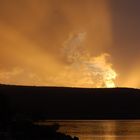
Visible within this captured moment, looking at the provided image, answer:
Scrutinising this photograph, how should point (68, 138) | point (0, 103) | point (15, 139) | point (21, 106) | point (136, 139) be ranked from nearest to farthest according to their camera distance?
point (15, 139) → point (68, 138) → point (0, 103) → point (136, 139) → point (21, 106)

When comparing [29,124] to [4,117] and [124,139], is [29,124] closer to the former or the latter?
[4,117]

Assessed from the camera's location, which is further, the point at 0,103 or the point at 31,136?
the point at 0,103

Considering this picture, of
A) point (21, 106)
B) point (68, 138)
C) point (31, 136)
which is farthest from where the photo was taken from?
point (21, 106)

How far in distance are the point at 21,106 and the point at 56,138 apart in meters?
125

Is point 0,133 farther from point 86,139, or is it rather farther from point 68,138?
point 86,139

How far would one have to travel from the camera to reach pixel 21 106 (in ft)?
625

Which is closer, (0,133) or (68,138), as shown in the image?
(0,133)

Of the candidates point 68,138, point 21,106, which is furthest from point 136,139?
point 21,106

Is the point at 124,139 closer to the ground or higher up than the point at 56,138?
higher up

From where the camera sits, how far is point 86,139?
3292 inches

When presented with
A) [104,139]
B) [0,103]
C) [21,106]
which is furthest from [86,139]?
[21,106]

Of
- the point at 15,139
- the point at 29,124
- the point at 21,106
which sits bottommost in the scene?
the point at 15,139

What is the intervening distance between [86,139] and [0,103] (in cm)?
1483

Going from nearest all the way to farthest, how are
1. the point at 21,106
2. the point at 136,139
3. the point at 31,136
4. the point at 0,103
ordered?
1. the point at 31,136
2. the point at 0,103
3. the point at 136,139
4. the point at 21,106
